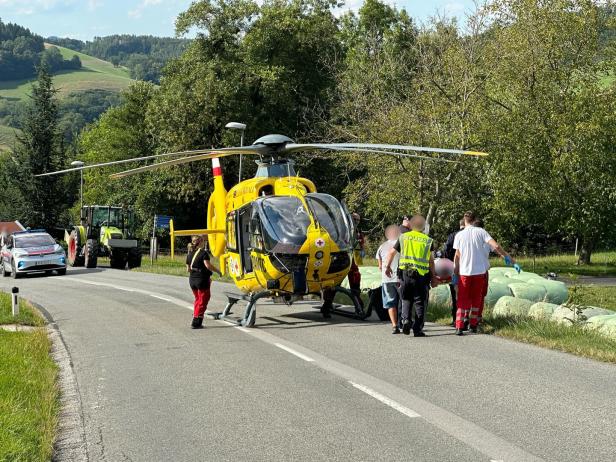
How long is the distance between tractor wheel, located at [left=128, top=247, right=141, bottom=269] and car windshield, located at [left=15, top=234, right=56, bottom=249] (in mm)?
4455

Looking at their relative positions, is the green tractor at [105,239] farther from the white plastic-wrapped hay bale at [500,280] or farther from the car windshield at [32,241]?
the white plastic-wrapped hay bale at [500,280]

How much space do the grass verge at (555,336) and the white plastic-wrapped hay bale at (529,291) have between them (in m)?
2.65

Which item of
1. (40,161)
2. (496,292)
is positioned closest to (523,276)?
(496,292)

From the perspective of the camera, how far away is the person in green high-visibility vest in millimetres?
12141

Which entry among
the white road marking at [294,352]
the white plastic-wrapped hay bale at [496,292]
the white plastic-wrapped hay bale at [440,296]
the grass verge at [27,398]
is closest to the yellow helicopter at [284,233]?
the white road marking at [294,352]

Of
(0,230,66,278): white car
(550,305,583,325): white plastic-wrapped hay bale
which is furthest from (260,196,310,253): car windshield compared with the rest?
(0,230,66,278): white car

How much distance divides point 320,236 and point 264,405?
5.70 metres

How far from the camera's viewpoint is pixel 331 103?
142ft

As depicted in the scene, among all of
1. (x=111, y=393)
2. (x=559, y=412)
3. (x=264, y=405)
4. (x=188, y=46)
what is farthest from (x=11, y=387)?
(x=188, y=46)

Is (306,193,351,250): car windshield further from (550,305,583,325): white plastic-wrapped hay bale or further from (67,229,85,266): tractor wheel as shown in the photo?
(67,229,85,266): tractor wheel

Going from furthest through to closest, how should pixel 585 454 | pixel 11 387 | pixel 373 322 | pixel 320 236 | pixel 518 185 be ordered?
1. pixel 518 185
2. pixel 373 322
3. pixel 320 236
4. pixel 11 387
5. pixel 585 454

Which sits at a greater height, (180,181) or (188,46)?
(188,46)

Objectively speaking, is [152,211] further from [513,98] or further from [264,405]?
[264,405]

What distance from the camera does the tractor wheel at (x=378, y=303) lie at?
47.6ft
